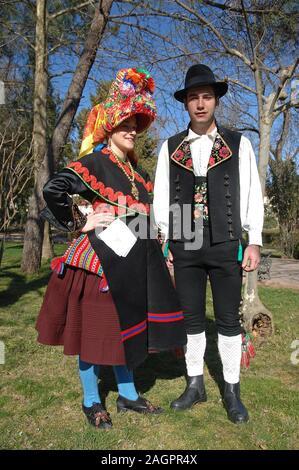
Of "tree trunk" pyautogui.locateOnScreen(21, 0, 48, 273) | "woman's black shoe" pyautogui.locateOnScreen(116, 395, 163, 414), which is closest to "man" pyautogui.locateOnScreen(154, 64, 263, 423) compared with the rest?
"woman's black shoe" pyautogui.locateOnScreen(116, 395, 163, 414)

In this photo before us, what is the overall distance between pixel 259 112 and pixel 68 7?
5654 mm

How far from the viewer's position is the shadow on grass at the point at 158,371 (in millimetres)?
2711

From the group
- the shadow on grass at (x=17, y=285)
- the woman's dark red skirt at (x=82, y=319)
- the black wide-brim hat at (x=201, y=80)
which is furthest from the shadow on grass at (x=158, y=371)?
the shadow on grass at (x=17, y=285)

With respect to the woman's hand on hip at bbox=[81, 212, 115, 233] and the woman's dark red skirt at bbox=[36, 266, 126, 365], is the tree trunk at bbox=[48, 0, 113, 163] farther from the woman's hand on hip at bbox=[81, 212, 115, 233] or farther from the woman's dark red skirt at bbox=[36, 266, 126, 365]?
the woman's dark red skirt at bbox=[36, 266, 126, 365]

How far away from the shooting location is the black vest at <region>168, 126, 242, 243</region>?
7.16 feet

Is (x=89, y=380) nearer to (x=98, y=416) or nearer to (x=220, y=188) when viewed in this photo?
(x=98, y=416)

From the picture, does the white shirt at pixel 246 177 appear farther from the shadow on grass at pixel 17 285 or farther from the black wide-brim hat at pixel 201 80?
the shadow on grass at pixel 17 285

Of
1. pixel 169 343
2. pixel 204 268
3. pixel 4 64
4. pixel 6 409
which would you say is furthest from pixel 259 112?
pixel 4 64

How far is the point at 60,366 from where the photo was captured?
308cm

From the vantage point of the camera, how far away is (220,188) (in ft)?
7.18

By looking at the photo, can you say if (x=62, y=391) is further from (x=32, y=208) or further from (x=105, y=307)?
(x=32, y=208)

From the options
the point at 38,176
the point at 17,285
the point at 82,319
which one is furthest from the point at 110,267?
the point at 38,176

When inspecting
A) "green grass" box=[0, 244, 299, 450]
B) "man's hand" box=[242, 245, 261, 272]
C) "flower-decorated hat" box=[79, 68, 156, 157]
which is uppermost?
"flower-decorated hat" box=[79, 68, 156, 157]

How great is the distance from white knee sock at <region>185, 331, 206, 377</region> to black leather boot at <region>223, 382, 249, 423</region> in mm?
205
